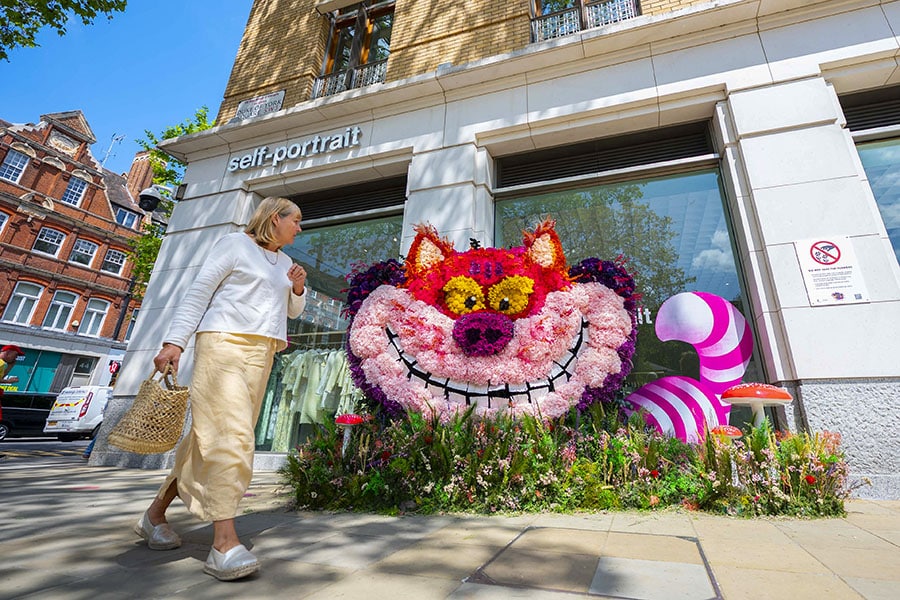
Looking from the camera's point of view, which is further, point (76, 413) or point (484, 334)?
point (76, 413)

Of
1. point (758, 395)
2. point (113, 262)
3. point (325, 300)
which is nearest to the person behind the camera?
point (758, 395)

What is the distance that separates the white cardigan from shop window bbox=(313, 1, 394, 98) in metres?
7.84

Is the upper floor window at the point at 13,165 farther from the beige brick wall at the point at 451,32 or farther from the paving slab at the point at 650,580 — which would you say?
the paving slab at the point at 650,580

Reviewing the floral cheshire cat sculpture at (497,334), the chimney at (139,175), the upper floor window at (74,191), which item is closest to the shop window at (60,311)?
the upper floor window at (74,191)

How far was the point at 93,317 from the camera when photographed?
28.0 meters

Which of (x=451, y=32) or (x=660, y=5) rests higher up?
(x=451, y=32)

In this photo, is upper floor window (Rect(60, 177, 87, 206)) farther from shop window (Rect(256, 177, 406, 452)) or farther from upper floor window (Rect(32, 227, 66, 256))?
shop window (Rect(256, 177, 406, 452))

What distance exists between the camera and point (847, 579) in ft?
6.33

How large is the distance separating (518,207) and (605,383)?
12.2 ft

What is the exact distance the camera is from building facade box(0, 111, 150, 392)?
24.6 metres

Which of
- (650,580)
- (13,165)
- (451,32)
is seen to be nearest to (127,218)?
(13,165)

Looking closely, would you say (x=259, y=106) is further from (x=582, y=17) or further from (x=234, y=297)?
(x=234, y=297)

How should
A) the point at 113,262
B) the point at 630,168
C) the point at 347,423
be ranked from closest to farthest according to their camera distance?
the point at 347,423 < the point at 630,168 < the point at 113,262

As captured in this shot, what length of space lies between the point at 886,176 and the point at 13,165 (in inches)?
1513
